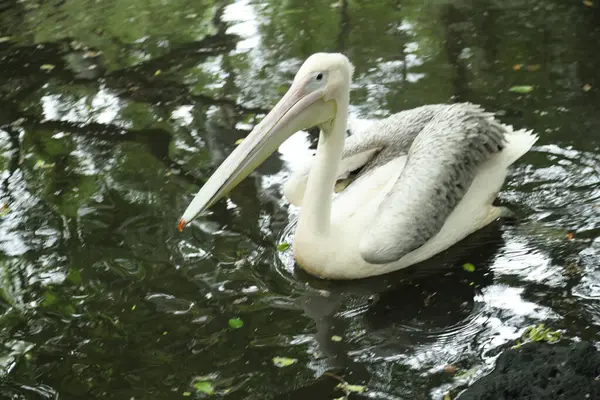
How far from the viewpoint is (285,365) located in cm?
334

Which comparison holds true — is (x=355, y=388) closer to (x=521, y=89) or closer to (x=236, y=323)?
(x=236, y=323)

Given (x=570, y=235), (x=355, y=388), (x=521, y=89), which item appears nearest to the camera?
(x=355, y=388)

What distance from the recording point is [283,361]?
3.37m

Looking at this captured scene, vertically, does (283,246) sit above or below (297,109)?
below

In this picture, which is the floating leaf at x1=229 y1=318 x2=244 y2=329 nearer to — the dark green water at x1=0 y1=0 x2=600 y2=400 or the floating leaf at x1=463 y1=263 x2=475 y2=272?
the dark green water at x1=0 y1=0 x2=600 y2=400

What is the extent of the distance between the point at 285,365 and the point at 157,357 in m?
0.57

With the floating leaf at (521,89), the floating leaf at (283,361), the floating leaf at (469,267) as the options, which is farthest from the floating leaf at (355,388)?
the floating leaf at (521,89)

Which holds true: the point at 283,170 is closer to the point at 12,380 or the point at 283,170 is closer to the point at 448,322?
the point at 448,322

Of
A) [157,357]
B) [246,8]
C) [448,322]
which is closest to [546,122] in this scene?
[448,322]

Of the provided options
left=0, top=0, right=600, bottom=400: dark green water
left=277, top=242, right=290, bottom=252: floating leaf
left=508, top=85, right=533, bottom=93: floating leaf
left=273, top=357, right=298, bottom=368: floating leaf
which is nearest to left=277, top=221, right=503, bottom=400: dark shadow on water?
left=0, top=0, right=600, bottom=400: dark green water

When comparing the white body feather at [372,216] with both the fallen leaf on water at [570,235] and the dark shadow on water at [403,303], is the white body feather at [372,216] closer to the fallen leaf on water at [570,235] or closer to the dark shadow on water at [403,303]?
the dark shadow on water at [403,303]

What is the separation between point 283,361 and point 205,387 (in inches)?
13.6

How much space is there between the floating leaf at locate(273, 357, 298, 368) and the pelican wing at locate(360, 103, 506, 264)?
1.96 feet

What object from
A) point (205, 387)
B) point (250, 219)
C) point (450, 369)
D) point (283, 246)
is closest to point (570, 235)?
point (450, 369)
